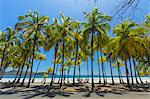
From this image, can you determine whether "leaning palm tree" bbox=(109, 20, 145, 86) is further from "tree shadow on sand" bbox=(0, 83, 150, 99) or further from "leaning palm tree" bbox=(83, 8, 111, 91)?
"tree shadow on sand" bbox=(0, 83, 150, 99)

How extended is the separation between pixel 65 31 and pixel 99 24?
16.8 ft

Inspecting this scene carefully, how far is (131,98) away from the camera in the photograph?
23.8 m

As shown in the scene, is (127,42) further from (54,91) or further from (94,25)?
(54,91)

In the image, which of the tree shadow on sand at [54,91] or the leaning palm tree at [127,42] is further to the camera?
the leaning palm tree at [127,42]

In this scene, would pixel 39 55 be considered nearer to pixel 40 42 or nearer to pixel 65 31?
pixel 40 42

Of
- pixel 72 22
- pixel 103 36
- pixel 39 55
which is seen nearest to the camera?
pixel 103 36

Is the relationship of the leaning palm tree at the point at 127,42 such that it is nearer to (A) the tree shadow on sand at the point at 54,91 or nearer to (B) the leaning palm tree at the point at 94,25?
(B) the leaning palm tree at the point at 94,25

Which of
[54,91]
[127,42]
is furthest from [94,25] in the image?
[54,91]

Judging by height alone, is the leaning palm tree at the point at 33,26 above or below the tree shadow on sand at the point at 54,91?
above

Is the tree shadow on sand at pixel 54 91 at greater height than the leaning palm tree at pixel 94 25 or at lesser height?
lesser

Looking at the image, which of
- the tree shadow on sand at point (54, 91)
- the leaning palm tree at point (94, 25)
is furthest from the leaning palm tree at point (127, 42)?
the tree shadow on sand at point (54, 91)

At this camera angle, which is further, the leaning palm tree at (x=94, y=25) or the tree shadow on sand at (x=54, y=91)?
the leaning palm tree at (x=94, y=25)

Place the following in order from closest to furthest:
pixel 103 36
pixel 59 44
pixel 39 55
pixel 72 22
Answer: pixel 103 36, pixel 72 22, pixel 59 44, pixel 39 55

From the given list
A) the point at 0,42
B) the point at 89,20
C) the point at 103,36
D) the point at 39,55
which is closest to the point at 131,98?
the point at 103,36
